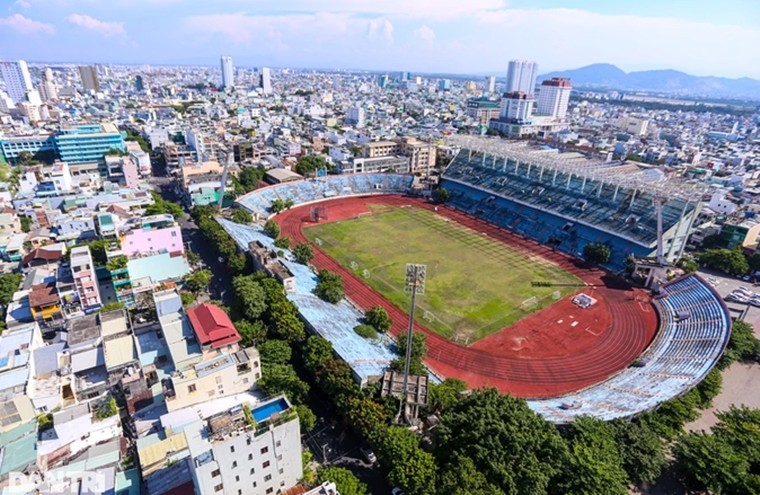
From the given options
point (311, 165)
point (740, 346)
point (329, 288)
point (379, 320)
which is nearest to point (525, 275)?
point (740, 346)

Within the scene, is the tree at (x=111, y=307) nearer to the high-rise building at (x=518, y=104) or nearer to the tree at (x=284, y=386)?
the tree at (x=284, y=386)

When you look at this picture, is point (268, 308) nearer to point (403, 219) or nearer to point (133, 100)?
point (403, 219)

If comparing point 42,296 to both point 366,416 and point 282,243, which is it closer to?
point 282,243

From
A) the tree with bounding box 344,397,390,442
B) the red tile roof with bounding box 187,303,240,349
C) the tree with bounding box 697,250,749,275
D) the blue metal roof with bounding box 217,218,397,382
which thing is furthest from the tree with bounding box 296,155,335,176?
the tree with bounding box 697,250,749,275

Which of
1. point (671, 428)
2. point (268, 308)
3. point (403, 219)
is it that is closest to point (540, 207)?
point (403, 219)

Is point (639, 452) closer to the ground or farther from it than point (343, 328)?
farther from it

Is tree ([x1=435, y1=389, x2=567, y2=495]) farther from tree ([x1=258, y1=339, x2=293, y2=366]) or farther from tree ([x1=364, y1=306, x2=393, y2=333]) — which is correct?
tree ([x1=364, y1=306, x2=393, y2=333])

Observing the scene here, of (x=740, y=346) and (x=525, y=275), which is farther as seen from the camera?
(x=525, y=275)
